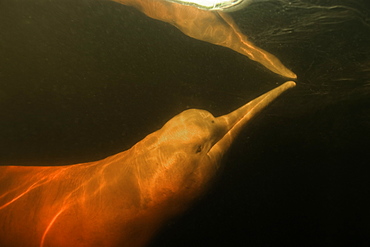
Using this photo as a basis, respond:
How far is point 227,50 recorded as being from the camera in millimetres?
3059

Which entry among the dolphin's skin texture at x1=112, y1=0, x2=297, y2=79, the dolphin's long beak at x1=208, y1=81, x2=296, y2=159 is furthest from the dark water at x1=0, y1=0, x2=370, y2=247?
the dolphin's long beak at x1=208, y1=81, x2=296, y2=159

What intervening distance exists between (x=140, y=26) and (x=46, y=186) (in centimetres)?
292

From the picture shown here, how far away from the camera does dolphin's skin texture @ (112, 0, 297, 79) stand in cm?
251

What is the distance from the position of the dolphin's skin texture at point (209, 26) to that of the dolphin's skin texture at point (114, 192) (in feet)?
5.97

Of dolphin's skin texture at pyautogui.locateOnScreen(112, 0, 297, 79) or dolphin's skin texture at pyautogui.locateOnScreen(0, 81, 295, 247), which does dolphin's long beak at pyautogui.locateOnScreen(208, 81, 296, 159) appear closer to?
dolphin's skin texture at pyautogui.locateOnScreen(0, 81, 295, 247)

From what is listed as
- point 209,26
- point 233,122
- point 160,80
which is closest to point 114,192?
point 233,122

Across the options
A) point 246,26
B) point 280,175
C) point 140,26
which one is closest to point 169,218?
point 140,26

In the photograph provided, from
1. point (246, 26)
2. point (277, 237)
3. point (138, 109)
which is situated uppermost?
point (246, 26)

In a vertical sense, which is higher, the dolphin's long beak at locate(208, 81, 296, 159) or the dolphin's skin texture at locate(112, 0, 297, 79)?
the dolphin's skin texture at locate(112, 0, 297, 79)

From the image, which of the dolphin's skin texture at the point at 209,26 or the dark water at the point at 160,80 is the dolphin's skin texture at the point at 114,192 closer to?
the dark water at the point at 160,80

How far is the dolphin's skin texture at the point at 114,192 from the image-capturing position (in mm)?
1647

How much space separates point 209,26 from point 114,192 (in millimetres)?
3083

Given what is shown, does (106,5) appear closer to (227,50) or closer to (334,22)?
(227,50)

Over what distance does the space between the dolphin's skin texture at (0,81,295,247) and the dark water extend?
672 mm
